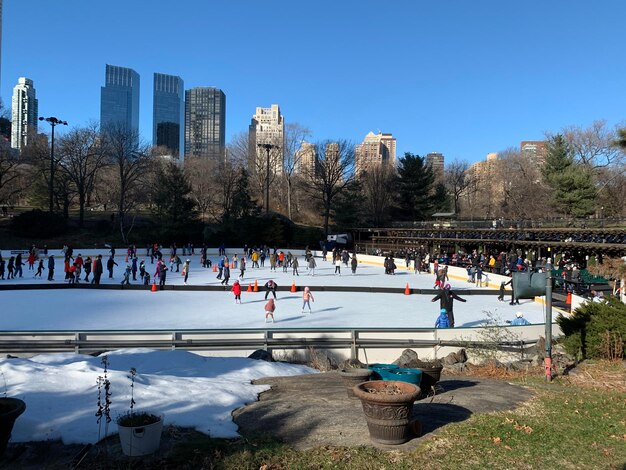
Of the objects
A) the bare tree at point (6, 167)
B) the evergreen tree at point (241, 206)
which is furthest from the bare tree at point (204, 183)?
the bare tree at point (6, 167)

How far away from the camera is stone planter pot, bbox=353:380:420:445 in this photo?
441 centimetres

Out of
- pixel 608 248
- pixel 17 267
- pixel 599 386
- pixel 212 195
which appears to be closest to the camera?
pixel 599 386

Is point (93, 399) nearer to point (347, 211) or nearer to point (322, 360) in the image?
point (322, 360)

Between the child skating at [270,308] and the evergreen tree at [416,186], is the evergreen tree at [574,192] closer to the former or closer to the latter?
the evergreen tree at [416,186]

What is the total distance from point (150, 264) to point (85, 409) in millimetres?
28157

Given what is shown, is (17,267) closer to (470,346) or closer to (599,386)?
(470,346)

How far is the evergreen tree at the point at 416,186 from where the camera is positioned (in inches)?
2459

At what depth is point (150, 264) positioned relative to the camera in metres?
32.3

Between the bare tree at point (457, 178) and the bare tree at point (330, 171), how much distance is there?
19.4 metres

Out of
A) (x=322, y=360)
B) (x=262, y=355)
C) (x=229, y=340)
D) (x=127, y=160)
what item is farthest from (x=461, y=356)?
(x=127, y=160)

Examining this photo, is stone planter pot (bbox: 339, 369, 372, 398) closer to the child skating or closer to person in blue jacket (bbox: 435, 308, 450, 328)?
person in blue jacket (bbox: 435, 308, 450, 328)

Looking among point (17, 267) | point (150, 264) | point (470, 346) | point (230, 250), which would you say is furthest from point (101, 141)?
point (470, 346)

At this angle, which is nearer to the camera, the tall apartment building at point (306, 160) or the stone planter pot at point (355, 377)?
the stone planter pot at point (355, 377)

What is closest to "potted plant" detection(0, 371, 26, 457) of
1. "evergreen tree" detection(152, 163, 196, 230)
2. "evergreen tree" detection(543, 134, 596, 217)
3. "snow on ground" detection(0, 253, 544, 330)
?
"snow on ground" detection(0, 253, 544, 330)
